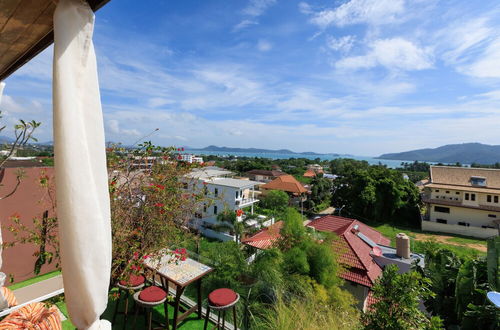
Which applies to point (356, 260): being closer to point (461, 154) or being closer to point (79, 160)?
point (79, 160)

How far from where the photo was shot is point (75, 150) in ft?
2.95

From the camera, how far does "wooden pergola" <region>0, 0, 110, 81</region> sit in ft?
3.52

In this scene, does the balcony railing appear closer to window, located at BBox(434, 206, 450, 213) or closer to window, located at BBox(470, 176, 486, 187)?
window, located at BBox(434, 206, 450, 213)

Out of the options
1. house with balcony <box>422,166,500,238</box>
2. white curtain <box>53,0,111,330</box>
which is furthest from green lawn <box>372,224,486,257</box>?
white curtain <box>53,0,111,330</box>

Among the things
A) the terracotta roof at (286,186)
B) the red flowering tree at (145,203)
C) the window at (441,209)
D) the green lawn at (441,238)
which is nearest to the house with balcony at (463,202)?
the window at (441,209)

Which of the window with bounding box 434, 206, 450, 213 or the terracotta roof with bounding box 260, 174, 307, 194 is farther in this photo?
the terracotta roof with bounding box 260, 174, 307, 194

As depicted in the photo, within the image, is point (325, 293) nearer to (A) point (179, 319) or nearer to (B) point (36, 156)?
(A) point (179, 319)

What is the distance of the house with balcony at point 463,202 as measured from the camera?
17.7m

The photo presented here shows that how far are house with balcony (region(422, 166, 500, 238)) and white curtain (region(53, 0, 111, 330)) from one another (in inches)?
937

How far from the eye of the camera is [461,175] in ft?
63.7

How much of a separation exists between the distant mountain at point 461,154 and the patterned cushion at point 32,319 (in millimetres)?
169657

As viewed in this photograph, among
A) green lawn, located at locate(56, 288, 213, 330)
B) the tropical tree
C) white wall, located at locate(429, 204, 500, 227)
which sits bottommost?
white wall, located at locate(429, 204, 500, 227)

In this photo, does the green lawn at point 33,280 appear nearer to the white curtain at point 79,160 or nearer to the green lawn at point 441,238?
the white curtain at point 79,160

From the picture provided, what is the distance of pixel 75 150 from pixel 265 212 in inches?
891
